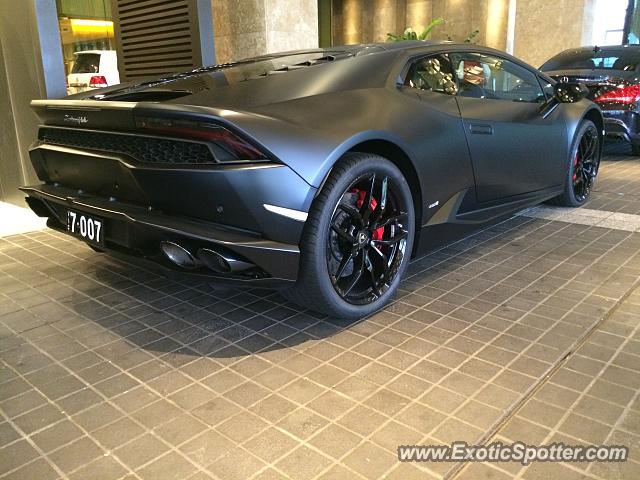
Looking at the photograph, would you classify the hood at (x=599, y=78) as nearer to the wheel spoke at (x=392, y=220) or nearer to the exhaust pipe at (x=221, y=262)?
the wheel spoke at (x=392, y=220)

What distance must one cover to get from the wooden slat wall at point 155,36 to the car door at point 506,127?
10.6ft

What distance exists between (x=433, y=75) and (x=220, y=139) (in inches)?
59.1

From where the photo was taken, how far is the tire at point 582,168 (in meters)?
4.43

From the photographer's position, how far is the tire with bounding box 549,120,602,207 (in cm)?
443

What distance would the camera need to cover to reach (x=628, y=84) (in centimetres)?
666

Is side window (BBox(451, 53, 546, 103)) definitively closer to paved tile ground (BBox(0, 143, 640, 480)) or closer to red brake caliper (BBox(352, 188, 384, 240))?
red brake caliper (BBox(352, 188, 384, 240))

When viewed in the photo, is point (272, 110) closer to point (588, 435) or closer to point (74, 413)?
point (74, 413)

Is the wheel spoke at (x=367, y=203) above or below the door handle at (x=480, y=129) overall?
below

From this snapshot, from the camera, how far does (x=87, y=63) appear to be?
12.5m

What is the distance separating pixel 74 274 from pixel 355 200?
1.88 meters

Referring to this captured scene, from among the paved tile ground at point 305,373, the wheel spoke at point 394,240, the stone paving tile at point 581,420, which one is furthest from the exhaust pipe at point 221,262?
the stone paving tile at point 581,420

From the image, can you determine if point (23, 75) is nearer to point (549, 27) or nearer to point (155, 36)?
point (155, 36)

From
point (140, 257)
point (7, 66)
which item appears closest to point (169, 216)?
point (140, 257)

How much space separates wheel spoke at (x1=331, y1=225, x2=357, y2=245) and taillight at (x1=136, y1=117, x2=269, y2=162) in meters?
0.50
